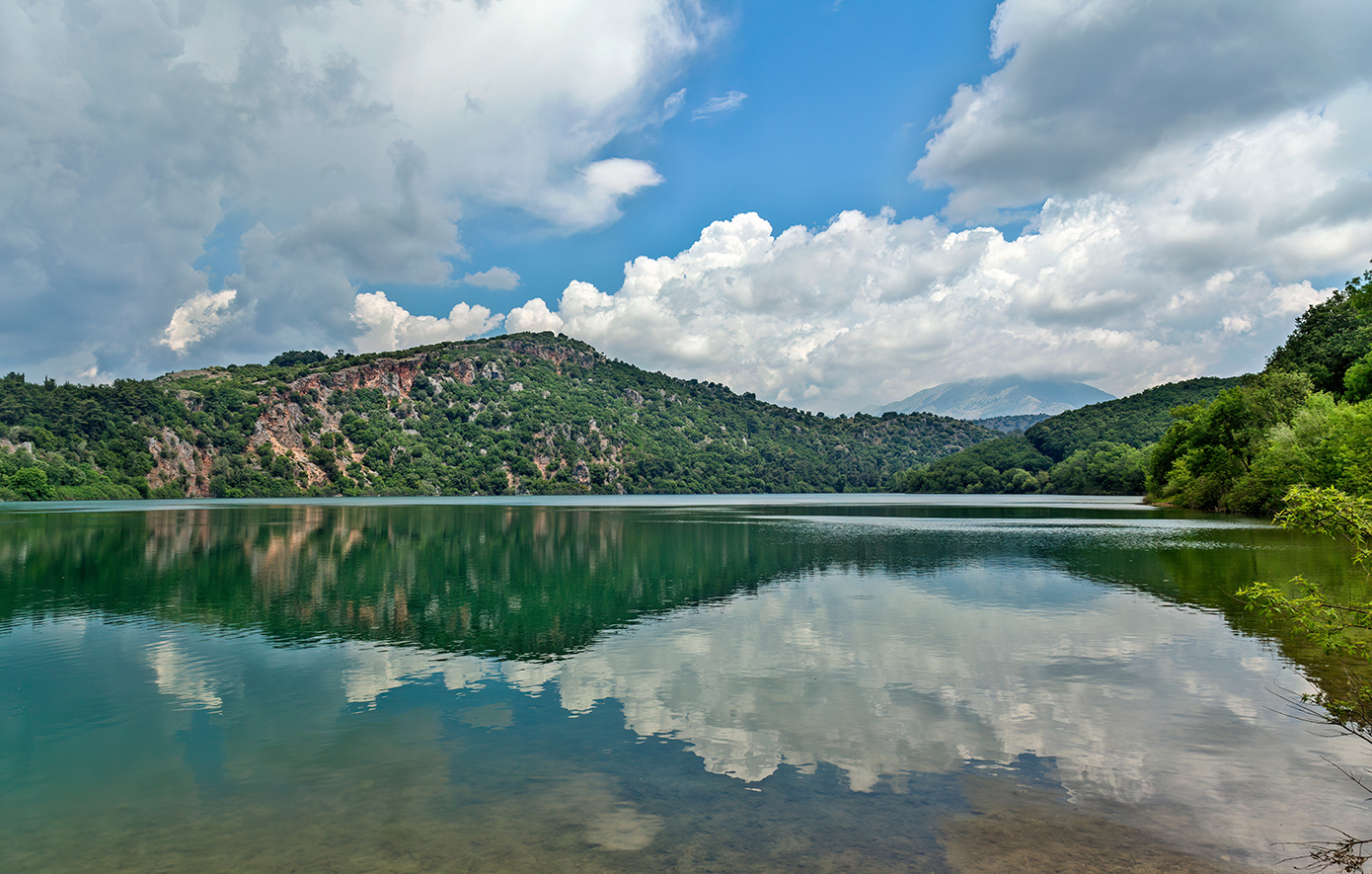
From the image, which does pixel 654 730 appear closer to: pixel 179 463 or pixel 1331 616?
pixel 1331 616

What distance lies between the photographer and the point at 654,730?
11.6 m

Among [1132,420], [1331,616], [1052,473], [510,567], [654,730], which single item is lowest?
[654,730]

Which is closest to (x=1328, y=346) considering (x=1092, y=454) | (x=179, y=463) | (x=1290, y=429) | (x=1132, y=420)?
(x=1290, y=429)

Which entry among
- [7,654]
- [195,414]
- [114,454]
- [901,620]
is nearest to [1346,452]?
[901,620]

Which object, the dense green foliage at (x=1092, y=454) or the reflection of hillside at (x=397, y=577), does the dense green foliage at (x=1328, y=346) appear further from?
the reflection of hillside at (x=397, y=577)

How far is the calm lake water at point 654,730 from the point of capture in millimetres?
7848

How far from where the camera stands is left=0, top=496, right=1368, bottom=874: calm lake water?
785 cm

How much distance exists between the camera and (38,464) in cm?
12294

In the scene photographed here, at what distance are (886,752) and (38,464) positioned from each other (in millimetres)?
158259

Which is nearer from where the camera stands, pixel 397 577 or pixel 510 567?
pixel 397 577

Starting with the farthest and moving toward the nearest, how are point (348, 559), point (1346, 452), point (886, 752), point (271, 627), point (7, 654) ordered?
point (1346, 452), point (348, 559), point (271, 627), point (7, 654), point (886, 752)

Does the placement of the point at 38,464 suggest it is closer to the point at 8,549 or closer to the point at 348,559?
the point at 8,549

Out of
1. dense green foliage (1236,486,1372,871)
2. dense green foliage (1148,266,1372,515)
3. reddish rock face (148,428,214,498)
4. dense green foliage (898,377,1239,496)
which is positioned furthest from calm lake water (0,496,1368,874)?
reddish rock face (148,428,214,498)

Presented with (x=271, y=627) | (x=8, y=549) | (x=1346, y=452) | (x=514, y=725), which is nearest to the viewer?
(x=514, y=725)
